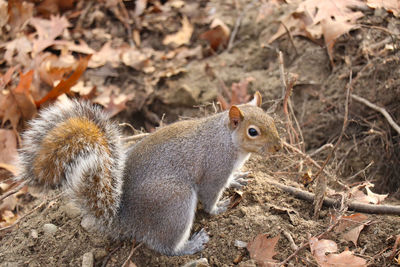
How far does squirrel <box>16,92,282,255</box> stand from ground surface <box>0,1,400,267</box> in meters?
0.16

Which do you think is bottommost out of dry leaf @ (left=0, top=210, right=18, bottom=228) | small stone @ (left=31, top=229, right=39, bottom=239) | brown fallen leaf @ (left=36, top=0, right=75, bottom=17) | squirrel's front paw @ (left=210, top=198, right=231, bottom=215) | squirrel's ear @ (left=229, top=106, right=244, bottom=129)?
dry leaf @ (left=0, top=210, right=18, bottom=228)

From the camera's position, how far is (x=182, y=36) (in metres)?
5.12

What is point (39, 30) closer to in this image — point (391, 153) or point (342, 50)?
point (342, 50)

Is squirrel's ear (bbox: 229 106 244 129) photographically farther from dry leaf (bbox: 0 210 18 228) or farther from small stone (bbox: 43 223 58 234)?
dry leaf (bbox: 0 210 18 228)

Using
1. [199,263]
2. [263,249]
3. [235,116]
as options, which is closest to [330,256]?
[263,249]

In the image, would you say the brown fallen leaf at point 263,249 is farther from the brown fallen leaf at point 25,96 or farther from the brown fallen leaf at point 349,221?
the brown fallen leaf at point 25,96

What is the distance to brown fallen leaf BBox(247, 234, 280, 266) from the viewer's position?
2.34m

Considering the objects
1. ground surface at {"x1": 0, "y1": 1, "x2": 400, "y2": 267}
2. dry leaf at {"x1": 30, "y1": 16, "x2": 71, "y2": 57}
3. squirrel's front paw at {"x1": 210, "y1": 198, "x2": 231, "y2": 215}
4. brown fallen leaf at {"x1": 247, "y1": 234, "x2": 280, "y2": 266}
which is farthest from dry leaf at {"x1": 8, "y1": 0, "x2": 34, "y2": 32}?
brown fallen leaf at {"x1": 247, "y1": 234, "x2": 280, "y2": 266}

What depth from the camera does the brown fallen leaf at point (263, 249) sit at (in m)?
2.34

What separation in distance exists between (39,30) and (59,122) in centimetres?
279

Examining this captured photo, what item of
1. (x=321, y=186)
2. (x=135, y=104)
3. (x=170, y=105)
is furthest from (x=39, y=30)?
(x=321, y=186)

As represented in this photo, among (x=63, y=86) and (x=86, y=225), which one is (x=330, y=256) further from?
(x=63, y=86)

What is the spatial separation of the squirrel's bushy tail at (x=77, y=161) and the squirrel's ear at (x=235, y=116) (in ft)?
2.34

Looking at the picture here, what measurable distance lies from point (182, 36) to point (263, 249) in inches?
132
